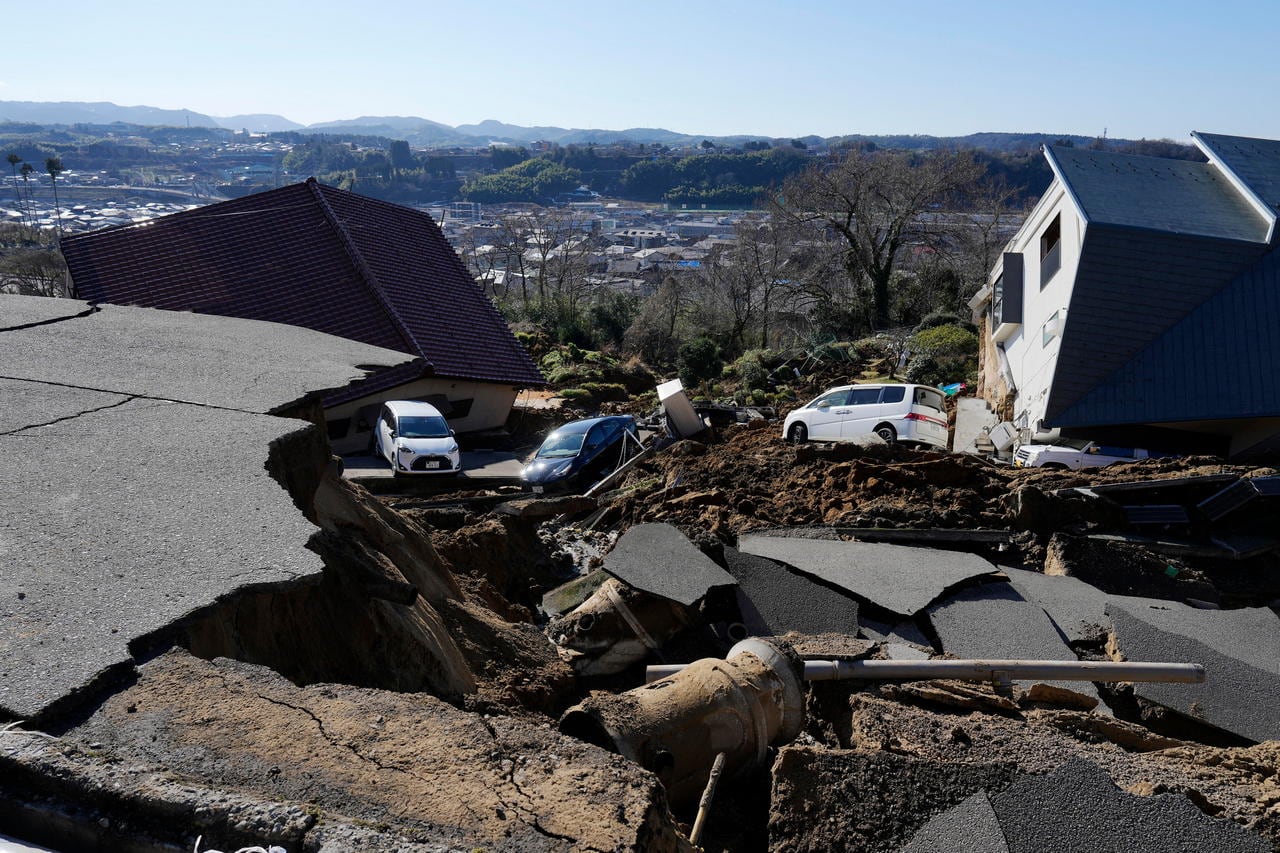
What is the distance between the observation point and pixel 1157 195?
64.0ft

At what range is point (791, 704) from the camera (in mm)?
6082

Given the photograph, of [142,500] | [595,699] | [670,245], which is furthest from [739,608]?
[670,245]

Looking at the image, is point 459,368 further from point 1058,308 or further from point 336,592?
point 336,592

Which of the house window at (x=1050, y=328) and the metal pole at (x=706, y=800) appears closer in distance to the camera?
the metal pole at (x=706, y=800)

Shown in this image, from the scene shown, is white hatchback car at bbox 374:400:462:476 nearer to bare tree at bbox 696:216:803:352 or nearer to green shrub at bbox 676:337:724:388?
green shrub at bbox 676:337:724:388

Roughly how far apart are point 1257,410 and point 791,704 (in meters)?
15.0

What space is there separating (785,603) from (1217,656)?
156 inches

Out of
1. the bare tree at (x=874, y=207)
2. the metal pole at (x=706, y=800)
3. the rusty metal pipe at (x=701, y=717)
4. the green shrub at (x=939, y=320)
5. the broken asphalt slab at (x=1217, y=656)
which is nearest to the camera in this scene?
the metal pole at (x=706, y=800)

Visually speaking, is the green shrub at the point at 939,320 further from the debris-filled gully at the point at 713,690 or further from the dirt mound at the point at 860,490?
the debris-filled gully at the point at 713,690

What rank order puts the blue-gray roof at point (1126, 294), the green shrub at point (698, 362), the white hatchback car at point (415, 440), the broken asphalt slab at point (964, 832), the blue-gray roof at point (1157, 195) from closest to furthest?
the broken asphalt slab at point (964, 832)
the blue-gray roof at point (1126, 294)
the white hatchback car at point (415, 440)
the blue-gray roof at point (1157, 195)
the green shrub at point (698, 362)

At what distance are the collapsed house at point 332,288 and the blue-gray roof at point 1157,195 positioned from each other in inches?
572

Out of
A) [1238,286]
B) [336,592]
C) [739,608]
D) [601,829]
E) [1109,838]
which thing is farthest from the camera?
[1238,286]

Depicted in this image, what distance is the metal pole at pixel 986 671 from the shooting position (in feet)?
21.7

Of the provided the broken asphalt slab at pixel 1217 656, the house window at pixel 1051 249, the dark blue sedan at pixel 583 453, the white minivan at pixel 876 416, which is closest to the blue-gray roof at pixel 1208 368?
the white minivan at pixel 876 416
